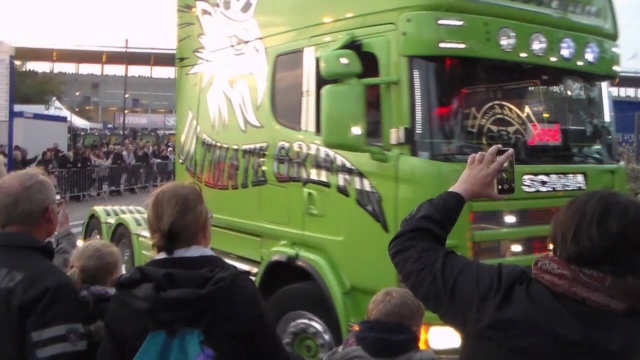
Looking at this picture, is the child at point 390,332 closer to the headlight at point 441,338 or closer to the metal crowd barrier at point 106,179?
the headlight at point 441,338

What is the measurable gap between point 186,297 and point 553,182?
10.5 feet

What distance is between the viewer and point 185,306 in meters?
2.54

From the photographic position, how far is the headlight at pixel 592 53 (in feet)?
18.2

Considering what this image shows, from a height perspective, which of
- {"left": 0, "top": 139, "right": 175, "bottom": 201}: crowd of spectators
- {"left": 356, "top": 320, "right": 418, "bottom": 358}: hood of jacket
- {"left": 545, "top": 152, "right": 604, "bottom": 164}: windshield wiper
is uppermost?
{"left": 0, "top": 139, "right": 175, "bottom": 201}: crowd of spectators

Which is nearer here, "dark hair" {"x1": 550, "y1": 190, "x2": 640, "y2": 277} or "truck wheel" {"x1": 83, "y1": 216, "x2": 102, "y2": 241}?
"dark hair" {"x1": 550, "y1": 190, "x2": 640, "y2": 277}

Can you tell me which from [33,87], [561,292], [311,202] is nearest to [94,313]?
[561,292]

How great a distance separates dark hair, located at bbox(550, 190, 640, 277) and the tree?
57743 millimetres

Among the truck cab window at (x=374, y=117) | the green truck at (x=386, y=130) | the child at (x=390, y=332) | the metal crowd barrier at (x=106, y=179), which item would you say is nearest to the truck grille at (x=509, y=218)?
the green truck at (x=386, y=130)

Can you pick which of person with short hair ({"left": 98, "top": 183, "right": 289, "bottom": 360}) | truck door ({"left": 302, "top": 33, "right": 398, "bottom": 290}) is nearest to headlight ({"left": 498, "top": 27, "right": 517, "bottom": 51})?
truck door ({"left": 302, "top": 33, "right": 398, "bottom": 290})

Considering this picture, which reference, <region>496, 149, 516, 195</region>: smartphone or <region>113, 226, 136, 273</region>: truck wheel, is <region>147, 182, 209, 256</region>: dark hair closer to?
<region>496, 149, 516, 195</region>: smartphone

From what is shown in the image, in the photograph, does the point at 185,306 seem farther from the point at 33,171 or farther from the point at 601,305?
the point at 601,305

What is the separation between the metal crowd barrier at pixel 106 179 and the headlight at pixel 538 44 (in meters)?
16.7

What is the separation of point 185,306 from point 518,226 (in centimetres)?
290

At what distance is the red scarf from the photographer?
1.96 metres
